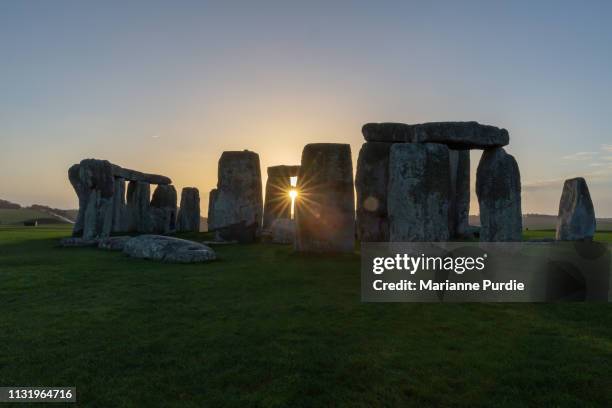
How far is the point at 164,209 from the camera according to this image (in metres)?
19.5

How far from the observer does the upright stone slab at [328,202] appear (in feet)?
30.8

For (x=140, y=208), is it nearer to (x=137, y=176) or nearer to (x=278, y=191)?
(x=137, y=176)

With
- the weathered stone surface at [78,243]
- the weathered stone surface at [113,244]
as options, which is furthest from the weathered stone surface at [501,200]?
the weathered stone surface at [78,243]

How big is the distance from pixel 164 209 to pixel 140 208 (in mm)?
1000

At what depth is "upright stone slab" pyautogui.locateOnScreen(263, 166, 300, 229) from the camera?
17.7 metres

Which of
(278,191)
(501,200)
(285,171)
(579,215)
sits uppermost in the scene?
(285,171)

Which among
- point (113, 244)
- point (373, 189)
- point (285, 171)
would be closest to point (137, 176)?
point (285, 171)

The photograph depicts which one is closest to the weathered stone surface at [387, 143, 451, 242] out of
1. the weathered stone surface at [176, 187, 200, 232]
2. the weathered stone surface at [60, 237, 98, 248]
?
the weathered stone surface at [60, 237, 98, 248]

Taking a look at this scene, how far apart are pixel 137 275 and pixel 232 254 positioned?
122 inches

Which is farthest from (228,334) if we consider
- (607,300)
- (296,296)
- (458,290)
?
(607,300)

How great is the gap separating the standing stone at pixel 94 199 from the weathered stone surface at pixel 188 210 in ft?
24.0

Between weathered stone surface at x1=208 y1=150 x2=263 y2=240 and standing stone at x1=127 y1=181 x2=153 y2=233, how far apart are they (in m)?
7.27

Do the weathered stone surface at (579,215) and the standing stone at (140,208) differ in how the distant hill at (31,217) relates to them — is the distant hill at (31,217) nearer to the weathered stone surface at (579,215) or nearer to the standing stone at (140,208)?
the standing stone at (140,208)

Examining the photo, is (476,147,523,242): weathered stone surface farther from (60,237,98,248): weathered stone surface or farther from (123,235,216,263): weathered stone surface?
(60,237,98,248): weathered stone surface
